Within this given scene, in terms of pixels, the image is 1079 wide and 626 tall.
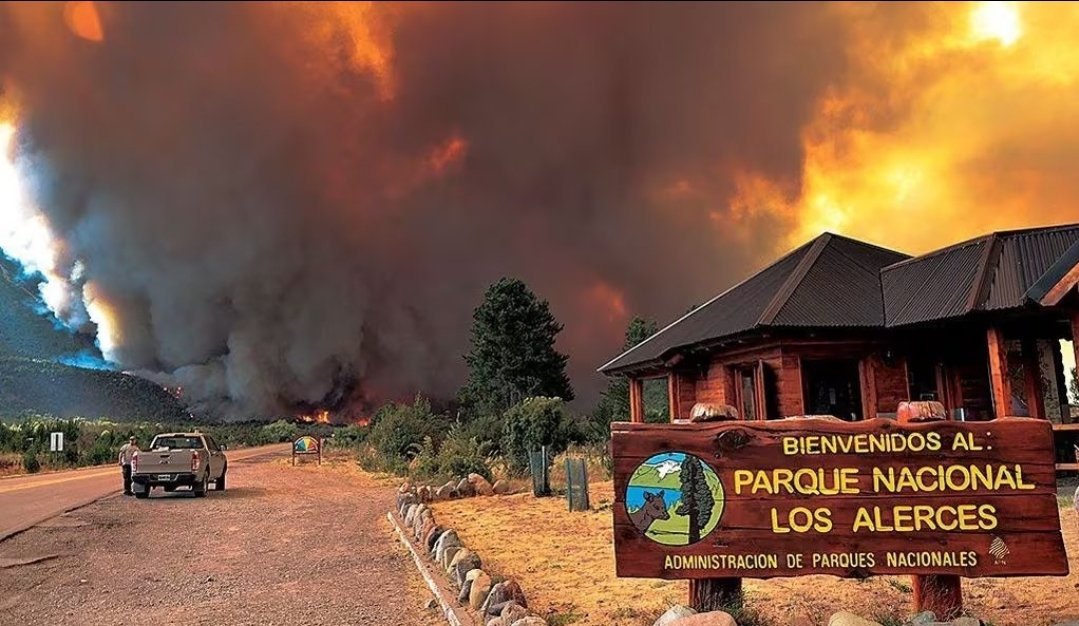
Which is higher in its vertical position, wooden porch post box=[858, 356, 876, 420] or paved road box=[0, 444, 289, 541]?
wooden porch post box=[858, 356, 876, 420]

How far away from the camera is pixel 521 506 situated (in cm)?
1584

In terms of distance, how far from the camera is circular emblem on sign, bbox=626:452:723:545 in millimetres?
5766

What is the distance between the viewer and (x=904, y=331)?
14.5 meters

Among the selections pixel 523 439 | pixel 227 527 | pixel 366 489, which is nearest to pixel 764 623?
pixel 227 527

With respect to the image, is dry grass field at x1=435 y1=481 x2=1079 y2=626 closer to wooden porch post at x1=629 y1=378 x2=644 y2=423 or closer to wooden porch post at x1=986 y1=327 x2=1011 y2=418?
wooden porch post at x1=986 y1=327 x2=1011 y2=418

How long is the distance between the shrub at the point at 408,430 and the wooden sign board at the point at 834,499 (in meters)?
24.3

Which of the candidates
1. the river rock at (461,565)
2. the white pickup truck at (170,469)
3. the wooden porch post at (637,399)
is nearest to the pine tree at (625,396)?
the wooden porch post at (637,399)

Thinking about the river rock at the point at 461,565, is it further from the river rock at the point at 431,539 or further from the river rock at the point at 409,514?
the river rock at the point at 409,514

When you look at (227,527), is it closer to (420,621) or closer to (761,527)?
(420,621)

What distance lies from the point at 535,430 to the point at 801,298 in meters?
8.63

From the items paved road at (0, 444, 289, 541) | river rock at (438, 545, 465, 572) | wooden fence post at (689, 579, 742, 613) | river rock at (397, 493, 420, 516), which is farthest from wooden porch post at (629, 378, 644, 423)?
wooden fence post at (689, 579, 742, 613)

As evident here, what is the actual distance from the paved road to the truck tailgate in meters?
1.41

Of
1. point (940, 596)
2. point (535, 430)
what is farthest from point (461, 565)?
point (535, 430)

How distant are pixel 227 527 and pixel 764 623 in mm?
11290
